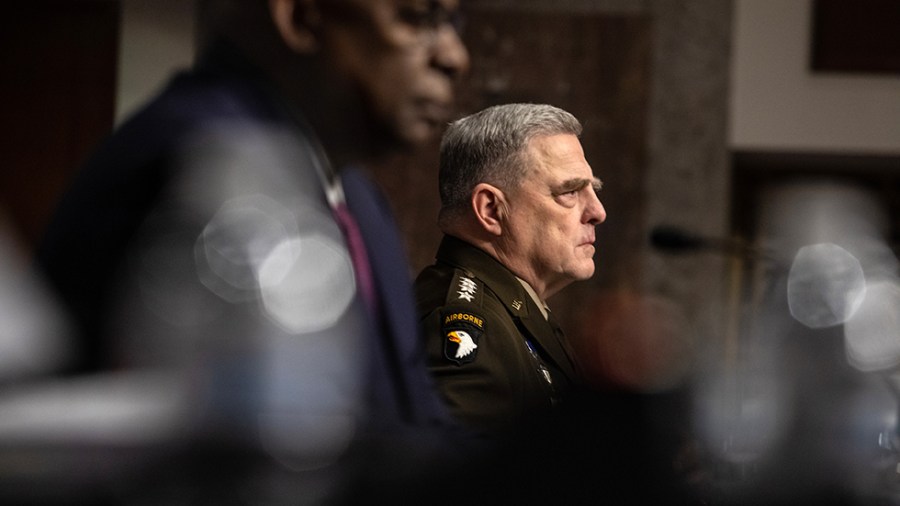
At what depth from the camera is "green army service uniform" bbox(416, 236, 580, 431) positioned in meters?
0.64

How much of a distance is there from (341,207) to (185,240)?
10 centimetres

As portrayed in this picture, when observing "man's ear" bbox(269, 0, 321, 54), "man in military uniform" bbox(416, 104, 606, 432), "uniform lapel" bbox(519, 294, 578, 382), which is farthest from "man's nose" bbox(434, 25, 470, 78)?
"uniform lapel" bbox(519, 294, 578, 382)

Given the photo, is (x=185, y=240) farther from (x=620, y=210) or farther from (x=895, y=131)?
(x=895, y=131)

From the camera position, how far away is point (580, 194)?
62cm

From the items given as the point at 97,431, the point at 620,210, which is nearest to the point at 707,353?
the point at 97,431

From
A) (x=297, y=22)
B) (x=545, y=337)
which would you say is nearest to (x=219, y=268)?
(x=297, y=22)

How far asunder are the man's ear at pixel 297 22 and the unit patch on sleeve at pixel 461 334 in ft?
1.04

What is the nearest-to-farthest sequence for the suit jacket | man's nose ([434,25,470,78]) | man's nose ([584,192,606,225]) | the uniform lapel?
the suit jacket, man's nose ([434,25,470,78]), man's nose ([584,192,606,225]), the uniform lapel

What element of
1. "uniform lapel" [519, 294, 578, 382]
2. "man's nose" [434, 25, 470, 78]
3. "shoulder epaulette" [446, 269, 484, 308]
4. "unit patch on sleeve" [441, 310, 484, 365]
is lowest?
"uniform lapel" [519, 294, 578, 382]

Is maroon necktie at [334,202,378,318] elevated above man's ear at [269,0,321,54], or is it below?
below

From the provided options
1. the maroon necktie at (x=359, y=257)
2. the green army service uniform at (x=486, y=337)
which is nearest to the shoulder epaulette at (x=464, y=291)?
the green army service uniform at (x=486, y=337)

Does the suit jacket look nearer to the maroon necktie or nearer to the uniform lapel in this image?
the maroon necktie

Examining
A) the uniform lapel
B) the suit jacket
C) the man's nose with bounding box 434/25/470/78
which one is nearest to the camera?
the suit jacket

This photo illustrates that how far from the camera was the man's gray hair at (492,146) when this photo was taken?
2.16 ft
